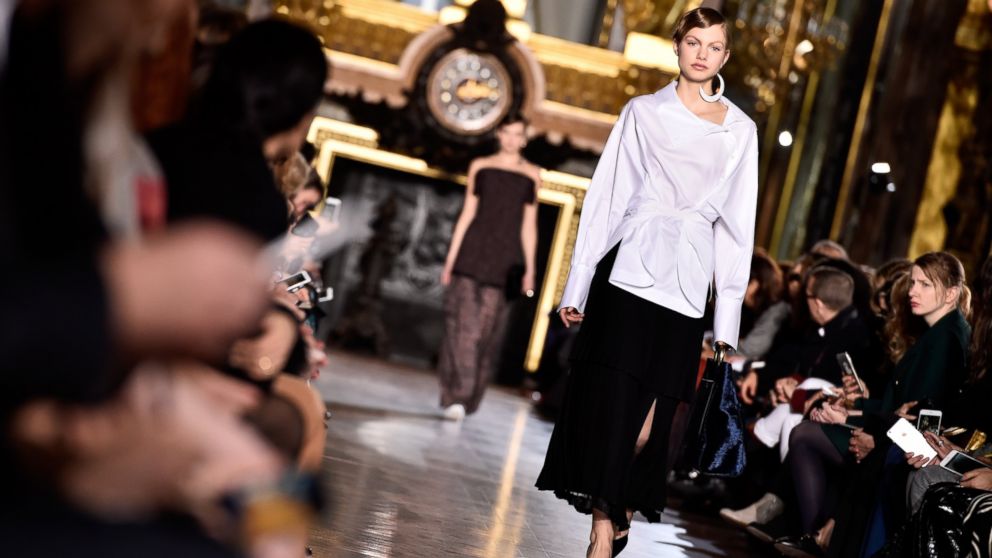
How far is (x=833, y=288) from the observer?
609 centimetres

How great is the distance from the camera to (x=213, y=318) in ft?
4.61

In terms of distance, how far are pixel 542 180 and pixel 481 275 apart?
341cm

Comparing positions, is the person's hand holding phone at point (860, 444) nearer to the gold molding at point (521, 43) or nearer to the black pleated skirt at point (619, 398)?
the black pleated skirt at point (619, 398)

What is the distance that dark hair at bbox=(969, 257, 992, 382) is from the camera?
425 cm

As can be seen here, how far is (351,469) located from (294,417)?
283 centimetres

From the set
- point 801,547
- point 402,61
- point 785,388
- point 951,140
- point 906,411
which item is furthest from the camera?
point 402,61

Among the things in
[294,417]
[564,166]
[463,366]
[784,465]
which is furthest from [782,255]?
[294,417]

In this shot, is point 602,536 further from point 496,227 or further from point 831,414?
point 496,227

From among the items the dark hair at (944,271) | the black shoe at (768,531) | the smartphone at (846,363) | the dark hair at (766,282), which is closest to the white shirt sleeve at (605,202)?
the dark hair at (944,271)

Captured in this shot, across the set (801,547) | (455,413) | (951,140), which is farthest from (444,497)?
(951,140)

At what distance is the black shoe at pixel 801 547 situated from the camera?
507 centimetres

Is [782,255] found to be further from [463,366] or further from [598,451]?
[598,451]

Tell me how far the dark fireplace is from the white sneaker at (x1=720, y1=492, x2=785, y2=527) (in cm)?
544

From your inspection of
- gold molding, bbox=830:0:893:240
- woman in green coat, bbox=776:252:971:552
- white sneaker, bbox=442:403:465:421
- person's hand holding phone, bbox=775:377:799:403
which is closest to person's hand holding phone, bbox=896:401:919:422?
woman in green coat, bbox=776:252:971:552
